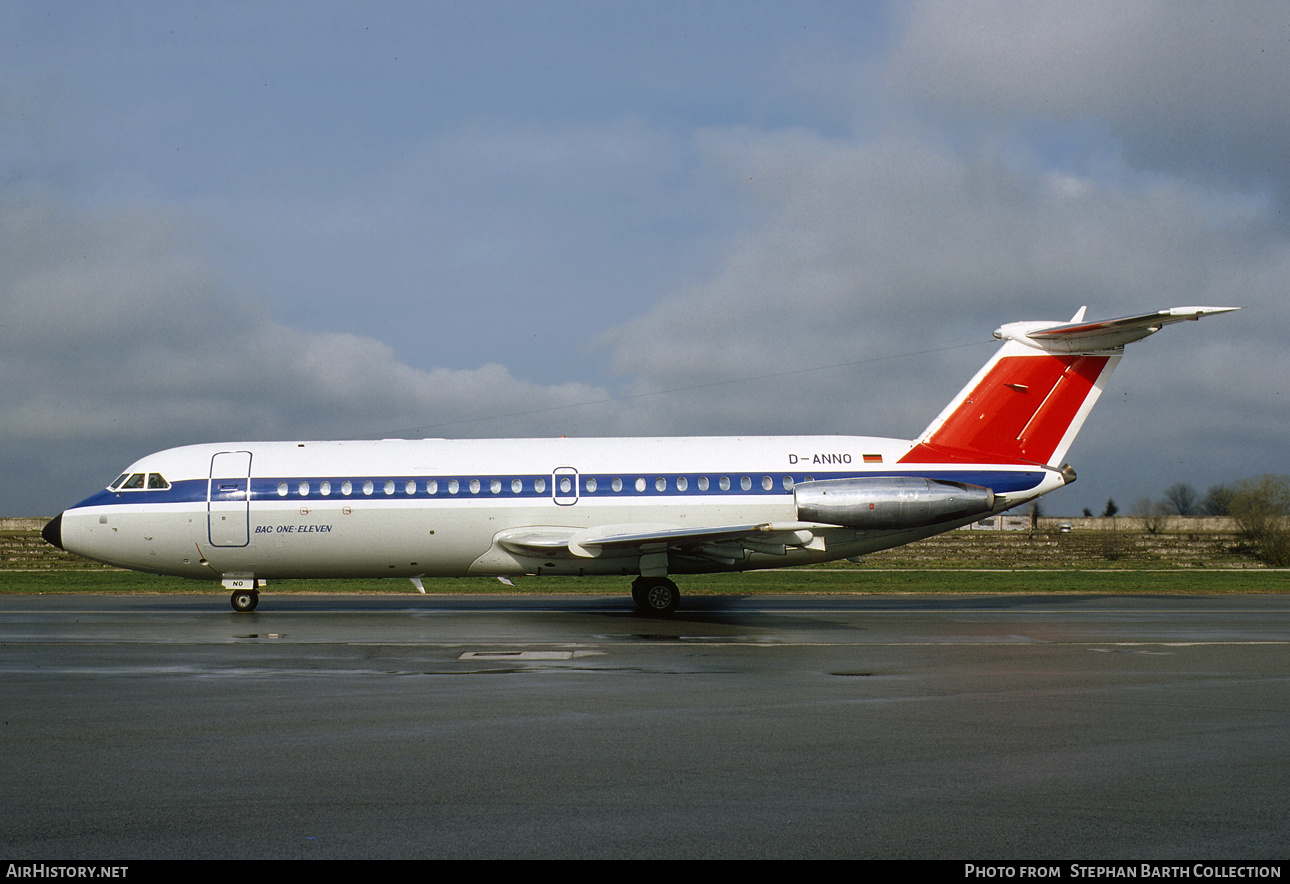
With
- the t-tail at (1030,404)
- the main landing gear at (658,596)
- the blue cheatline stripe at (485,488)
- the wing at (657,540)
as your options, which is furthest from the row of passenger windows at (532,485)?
the t-tail at (1030,404)

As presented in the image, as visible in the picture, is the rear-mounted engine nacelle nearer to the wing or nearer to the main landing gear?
the wing

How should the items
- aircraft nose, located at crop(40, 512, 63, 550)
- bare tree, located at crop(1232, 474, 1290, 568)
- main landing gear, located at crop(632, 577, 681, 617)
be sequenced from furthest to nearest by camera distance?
bare tree, located at crop(1232, 474, 1290, 568) → aircraft nose, located at crop(40, 512, 63, 550) → main landing gear, located at crop(632, 577, 681, 617)

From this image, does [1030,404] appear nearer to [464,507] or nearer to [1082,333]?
[1082,333]

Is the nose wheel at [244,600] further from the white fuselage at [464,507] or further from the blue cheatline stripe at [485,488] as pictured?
the blue cheatline stripe at [485,488]

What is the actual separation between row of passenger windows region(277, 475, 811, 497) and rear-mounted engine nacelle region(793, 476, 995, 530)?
3.95 ft

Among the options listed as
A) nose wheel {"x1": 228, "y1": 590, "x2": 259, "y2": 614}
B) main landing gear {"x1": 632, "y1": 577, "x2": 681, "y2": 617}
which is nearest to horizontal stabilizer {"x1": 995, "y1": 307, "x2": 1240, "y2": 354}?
main landing gear {"x1": 632, "y1": 577, "x2": 681, "y2": 617}

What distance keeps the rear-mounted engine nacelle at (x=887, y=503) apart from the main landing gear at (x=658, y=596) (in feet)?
10.8

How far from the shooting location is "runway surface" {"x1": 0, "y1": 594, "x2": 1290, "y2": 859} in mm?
6289

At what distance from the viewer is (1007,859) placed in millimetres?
5820

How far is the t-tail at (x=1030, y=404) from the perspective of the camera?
24.4 metres

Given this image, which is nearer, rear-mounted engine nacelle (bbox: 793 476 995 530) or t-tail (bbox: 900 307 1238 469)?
rear-mounted engine nacelle (bbox: 793 476 995 530)

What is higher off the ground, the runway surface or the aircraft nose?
the aircraft nose
